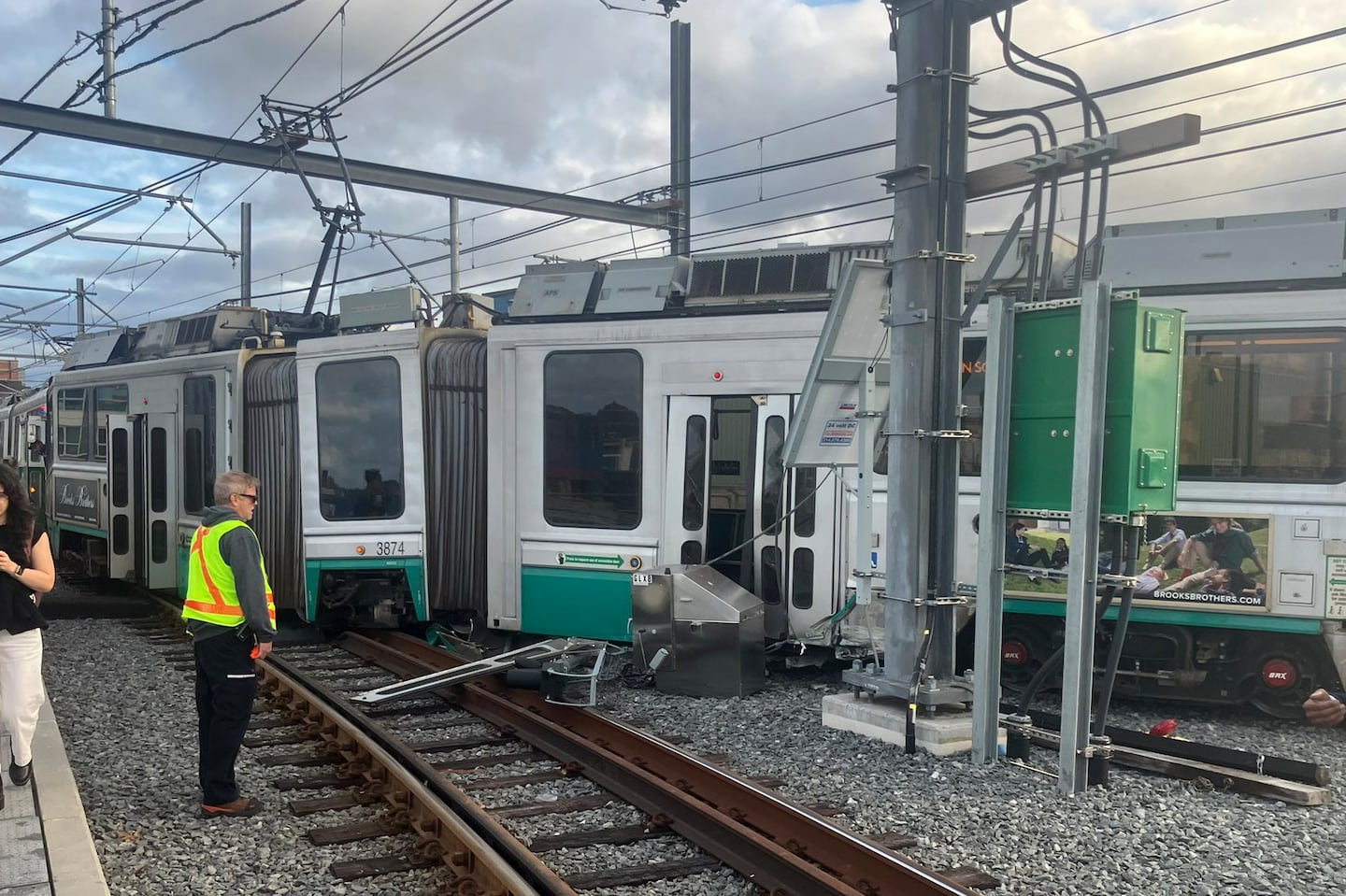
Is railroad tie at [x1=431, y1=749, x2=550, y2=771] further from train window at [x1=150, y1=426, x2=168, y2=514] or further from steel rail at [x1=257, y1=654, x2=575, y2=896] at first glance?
train window at [x1=150, y1=426, x2=168, y2=514]

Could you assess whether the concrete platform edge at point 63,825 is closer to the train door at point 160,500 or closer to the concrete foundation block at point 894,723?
the concrete foundation block at point 894,723

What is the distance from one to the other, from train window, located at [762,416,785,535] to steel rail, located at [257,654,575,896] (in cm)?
309

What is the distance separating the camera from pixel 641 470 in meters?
8.61

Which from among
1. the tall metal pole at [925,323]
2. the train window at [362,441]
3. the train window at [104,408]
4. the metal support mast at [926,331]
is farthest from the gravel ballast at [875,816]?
the train window at [104,408]

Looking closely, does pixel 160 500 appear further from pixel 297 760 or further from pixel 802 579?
pixel 802 579

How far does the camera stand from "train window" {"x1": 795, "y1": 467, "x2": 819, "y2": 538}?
8.12m

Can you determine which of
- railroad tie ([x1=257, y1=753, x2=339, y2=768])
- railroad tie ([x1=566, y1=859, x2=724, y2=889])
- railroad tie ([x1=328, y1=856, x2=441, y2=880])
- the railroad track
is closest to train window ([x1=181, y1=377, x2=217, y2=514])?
the railroad track

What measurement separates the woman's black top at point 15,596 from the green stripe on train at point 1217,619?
599 centimetres

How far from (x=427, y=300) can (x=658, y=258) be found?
8.84ft

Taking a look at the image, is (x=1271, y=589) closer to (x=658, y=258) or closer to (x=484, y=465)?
(x=658, y=258)

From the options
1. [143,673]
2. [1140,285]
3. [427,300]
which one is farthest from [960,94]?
[143,673]

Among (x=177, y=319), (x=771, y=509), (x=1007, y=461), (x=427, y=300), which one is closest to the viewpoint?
(x=1007, y=461)

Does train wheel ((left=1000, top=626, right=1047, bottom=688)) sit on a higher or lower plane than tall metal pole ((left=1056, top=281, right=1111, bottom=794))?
lower

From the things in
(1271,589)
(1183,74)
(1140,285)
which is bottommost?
(1271,589)
